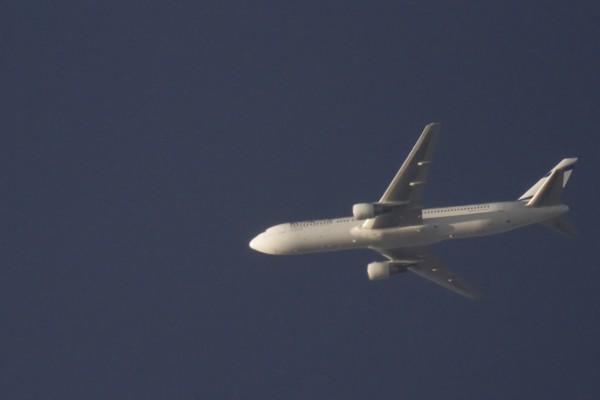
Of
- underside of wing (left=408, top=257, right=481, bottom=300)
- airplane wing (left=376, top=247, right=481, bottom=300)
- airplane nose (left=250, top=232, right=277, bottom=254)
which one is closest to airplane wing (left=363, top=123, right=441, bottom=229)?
airplane wing (left=376, top=247, right=481, bottom=300)

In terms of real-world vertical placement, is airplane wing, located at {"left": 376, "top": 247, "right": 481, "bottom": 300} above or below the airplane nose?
below

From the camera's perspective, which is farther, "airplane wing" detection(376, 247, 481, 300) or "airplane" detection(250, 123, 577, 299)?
"airplane wing" detection(376, 247, 481, 300)

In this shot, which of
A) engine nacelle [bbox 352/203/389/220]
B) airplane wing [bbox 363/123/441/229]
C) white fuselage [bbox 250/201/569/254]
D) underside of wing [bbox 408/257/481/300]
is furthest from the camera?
underside of wing [bbox 408/257/481/300]

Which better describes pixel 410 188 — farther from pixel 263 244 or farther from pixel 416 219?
pixel 263 244

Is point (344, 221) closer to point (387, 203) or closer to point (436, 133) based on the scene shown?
point (387, 203)

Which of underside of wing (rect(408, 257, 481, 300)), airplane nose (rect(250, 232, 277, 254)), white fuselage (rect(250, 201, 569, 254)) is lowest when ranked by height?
underside of wing (rect(408, 257, 481, 300))

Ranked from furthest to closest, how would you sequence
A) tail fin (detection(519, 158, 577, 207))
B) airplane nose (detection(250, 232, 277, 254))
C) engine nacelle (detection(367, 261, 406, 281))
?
engine nacelle (detection(367, 261, 406, 281)), airplane nose (detection(250, 232, 277, 254)), tail fin (detection(519, 158, 577, 207))

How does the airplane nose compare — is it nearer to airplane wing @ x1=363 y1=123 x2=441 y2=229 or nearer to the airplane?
the airplane
